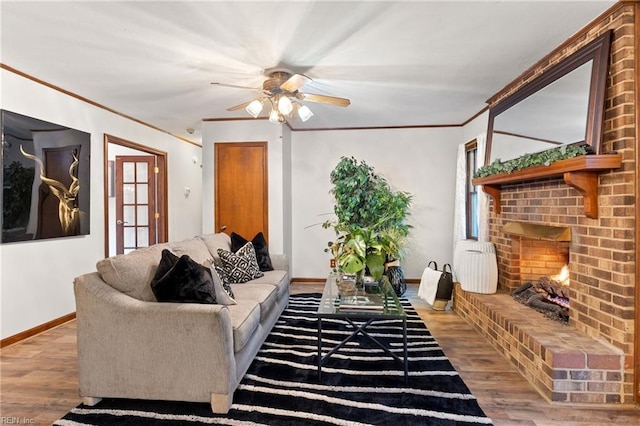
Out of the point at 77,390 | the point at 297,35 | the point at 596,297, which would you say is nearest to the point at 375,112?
the point at 297,35

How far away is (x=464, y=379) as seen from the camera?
7.91 ft

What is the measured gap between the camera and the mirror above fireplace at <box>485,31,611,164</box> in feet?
7.36

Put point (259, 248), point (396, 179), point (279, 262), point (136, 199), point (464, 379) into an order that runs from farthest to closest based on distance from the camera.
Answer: point (136, 199) → point (396, 179) → point (279, 262) → point (259, 248) → point (464, 379)

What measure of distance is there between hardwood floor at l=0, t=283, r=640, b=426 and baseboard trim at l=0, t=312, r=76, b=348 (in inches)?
2.1

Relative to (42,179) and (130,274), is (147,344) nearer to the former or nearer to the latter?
(130,274)

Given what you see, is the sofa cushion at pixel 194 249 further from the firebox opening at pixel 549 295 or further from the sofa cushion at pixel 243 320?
the firebox opening at pixel 549 295

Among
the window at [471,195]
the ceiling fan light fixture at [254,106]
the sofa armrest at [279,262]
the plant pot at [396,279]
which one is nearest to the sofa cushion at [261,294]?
the sofa armrest at [279,262]

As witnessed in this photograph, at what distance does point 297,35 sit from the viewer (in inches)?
96.5

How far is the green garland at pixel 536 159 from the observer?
7.54 feet

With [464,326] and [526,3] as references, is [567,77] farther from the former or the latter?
[464,326]

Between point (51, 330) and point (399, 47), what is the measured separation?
13.7 ft

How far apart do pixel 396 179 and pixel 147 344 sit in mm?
4201

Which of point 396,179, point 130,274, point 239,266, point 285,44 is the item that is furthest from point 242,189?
point 130,274

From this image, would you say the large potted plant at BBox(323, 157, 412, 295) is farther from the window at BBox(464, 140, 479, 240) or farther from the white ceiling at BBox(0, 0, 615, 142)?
the white ceiling at BBox(0, 0, 615, 142)
